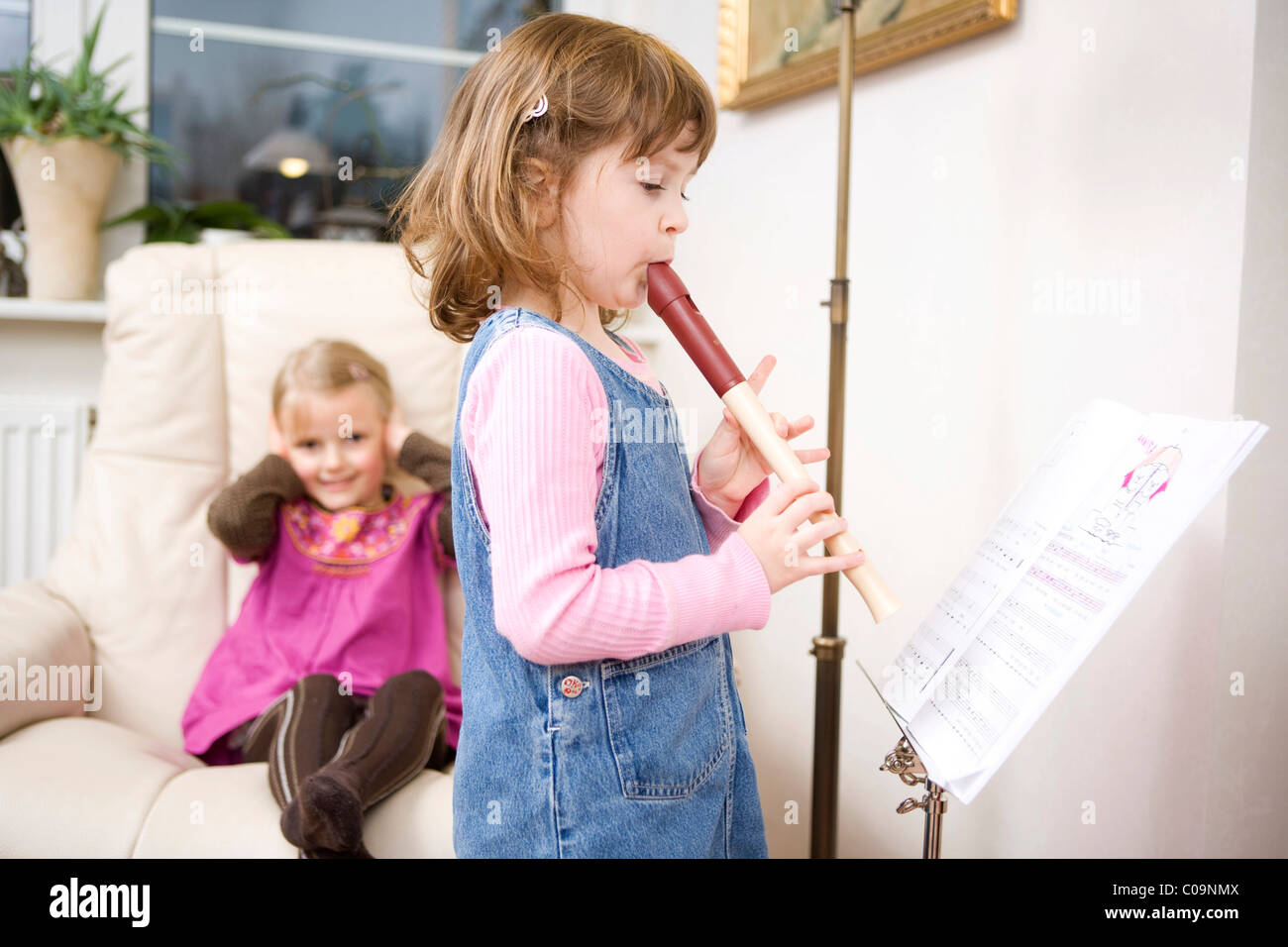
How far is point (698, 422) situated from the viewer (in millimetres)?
1871

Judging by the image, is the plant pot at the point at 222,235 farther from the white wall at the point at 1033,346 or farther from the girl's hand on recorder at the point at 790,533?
the girl's hand on recorder at the point at 790,533

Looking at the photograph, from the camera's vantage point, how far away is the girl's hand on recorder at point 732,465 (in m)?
0.84

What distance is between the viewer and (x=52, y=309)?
1.81 meters

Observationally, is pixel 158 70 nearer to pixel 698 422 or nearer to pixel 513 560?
pixel 698 422

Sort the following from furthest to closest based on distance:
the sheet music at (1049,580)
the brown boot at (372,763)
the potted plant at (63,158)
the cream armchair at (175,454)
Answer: the potted plant at (63,158) → the cream armchair at (175,454) → the brown boot at (372,763) → the sheet music at (1049,580)

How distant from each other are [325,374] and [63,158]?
2.41ft

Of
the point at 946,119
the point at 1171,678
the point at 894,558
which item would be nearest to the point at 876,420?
the point at 894,558

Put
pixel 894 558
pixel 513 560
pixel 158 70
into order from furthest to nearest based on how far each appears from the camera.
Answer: pixel 158 70 < pixel 894 558 < pixel 513 560

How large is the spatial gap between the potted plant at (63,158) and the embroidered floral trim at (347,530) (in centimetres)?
75

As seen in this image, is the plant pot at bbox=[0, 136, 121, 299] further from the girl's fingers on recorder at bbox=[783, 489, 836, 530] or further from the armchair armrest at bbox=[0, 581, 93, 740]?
the girl's fingers on recorder at bbox=[783, 489, 836, 530]

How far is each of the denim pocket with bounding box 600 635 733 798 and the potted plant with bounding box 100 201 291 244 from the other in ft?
5.20

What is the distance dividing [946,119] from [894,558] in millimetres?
567

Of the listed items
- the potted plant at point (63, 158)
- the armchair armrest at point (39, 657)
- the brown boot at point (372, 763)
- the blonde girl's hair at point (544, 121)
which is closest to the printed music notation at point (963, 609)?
the blonde girl's hair at point (544, 121)

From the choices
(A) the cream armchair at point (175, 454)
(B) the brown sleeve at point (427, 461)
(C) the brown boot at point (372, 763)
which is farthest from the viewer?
(B) the brown sleeve at point (427, 461)
